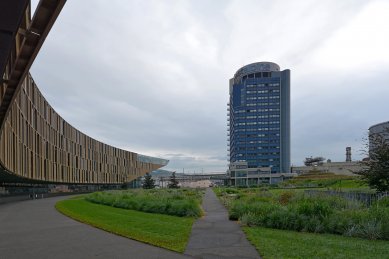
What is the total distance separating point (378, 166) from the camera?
17812 millimetres

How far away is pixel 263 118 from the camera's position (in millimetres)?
177250

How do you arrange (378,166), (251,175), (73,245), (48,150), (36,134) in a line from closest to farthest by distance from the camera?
(73,245) → (378,166) → (36,134) → (48,150) → (251,175)

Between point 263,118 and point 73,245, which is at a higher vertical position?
point 263,118

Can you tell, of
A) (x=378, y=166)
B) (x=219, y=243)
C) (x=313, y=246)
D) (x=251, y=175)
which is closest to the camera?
(x=313, y=246)

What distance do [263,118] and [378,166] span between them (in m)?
161

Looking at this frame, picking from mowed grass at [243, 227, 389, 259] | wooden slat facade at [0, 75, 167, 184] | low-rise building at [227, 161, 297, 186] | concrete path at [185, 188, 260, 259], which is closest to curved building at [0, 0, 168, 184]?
wooden slat facade at [0, 75, 167, 184]

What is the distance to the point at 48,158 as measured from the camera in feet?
165

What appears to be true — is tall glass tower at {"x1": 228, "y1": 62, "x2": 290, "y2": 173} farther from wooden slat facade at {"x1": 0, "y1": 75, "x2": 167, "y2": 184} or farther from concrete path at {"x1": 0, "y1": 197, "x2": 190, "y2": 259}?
concrete path at {"x1": 0, "y1": 197, "x2": 190, "y2": 259}

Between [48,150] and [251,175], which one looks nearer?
[48,150]

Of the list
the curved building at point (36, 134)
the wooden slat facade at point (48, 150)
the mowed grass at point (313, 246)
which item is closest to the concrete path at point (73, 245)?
the mowed grass at point (313, 246)

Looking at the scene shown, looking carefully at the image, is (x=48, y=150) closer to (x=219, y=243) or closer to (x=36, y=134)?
(x=36, y=134)

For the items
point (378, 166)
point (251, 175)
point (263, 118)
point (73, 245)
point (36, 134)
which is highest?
point (263, 118)

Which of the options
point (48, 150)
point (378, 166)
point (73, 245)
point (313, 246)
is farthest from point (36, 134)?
point (313, 246)

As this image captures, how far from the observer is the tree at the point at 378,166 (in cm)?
1769
